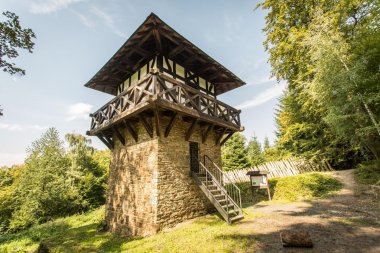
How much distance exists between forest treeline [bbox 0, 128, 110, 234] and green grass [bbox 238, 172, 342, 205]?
767 inches

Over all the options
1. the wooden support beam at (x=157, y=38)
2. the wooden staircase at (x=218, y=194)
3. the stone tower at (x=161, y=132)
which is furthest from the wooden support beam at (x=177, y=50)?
the wooden staircase at (x=218, y=194)

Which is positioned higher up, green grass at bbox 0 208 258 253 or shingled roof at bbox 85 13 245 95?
shingled roof at bbox 85 13 245 95

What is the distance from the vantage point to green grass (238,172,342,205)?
11258 mm

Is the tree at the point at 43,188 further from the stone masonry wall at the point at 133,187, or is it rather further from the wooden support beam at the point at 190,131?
the wooden support beam at the point at 190,131

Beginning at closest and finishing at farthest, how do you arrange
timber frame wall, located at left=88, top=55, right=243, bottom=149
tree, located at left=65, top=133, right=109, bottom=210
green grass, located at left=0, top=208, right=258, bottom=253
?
green grass, located at left=0, top=208, right=258, bottom=253, timber frame wall, located at left=88, top=55, right=243, bottom=149, tree, located at left=65, top=133, right=109, bottom=210

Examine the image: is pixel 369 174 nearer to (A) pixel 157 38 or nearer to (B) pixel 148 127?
(B) pixel 148 127

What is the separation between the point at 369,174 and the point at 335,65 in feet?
21.7

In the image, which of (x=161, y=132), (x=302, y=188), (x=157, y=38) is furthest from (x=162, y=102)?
(x=302, y=188)

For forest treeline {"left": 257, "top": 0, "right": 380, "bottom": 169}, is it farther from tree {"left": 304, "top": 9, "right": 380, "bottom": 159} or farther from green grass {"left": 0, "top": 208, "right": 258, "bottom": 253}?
green grass {"left": 0, "top": 208, "right": 258, "bottom": 253}

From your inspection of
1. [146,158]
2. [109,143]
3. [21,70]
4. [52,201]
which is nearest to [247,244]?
[146,158]

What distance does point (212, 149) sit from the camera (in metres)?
11.4

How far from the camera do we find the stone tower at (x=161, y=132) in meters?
8.05

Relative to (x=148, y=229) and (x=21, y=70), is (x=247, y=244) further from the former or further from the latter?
(x=21, y=70)

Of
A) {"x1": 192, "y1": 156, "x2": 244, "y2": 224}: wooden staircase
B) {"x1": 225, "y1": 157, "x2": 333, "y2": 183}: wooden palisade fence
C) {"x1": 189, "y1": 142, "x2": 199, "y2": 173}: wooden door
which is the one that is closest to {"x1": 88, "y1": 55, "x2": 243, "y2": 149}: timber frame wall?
{"x1": 189, "y1": 142, "x2": 199, "y2": 173}: wooden door
